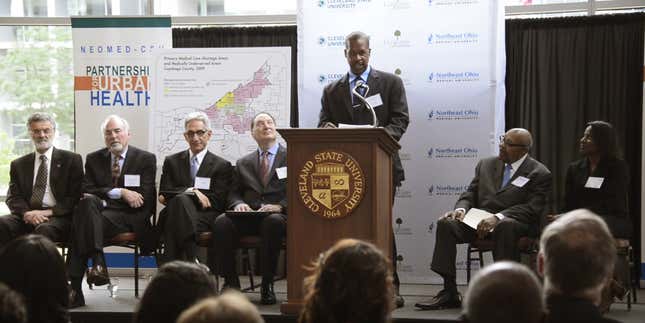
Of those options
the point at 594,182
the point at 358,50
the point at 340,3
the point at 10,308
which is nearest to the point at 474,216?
the point at 594,182

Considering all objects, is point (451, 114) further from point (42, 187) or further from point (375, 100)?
point (42, 187)

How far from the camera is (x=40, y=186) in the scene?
6227 millimetres

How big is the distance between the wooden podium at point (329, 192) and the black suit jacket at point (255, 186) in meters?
1.05

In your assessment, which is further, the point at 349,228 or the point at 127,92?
the point at 127,92

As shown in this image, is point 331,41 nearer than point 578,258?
No

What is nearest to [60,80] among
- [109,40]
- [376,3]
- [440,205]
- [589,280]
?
[109,40]

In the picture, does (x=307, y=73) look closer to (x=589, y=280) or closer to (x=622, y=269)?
(x=622, y=269)

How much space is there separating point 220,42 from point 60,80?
163cm

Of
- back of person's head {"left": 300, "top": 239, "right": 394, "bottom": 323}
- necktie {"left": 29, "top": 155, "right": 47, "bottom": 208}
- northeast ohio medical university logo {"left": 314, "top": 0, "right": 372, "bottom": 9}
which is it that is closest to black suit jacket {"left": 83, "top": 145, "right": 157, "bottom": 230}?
necktie {"left": 29, "top": 155, "right": 47, "bottom": 208}

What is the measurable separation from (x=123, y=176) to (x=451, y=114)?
2596mm

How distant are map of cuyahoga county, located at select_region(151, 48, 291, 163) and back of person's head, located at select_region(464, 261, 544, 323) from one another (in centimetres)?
528

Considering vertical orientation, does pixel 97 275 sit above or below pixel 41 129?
below

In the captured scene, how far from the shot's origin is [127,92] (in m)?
7.44

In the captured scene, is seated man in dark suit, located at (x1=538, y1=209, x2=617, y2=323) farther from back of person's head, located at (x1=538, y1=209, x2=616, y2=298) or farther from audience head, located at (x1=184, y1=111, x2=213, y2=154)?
audience head, located at (x1=184, y1=111, x2=213, y2=154)
